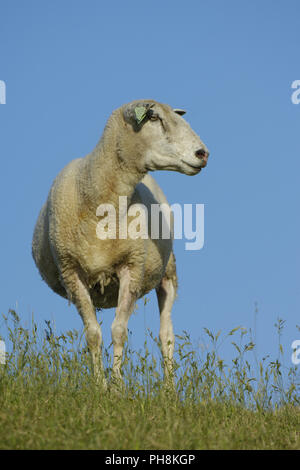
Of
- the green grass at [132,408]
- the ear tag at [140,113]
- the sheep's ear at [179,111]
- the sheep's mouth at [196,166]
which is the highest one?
the sheep's ear at [179,111]

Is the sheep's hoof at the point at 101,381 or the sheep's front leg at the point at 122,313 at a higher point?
the sheep's front leg at the point at 122,313

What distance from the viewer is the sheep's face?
678 centimetres

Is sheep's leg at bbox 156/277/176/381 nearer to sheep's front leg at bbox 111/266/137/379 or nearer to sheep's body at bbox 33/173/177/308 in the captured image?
sheep's body at bbox 33/173/177/308

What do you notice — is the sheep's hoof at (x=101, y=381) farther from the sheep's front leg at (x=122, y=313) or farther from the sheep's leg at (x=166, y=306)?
the sheep's leg at (x=166, y=306)

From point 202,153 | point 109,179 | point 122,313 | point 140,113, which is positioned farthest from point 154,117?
point 122,313

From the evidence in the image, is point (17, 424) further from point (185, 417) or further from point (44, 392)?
point (185, 417)

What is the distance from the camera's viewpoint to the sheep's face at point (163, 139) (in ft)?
22.2

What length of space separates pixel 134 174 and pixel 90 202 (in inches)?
22.6

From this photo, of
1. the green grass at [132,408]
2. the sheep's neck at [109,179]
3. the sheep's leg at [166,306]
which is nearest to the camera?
the green grass at [132,408]

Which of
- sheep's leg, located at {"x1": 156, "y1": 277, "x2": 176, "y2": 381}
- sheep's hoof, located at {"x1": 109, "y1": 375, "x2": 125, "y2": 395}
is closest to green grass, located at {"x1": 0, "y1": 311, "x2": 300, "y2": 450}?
sheep's hoof, located at {"x1": 109, "y1": 375, "x2": 125, "y2": 395}

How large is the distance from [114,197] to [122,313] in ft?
4.10

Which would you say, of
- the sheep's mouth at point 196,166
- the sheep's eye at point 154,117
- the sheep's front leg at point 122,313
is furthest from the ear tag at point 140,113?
the sheep's front leg at point 122,313

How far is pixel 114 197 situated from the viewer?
7199 mm
